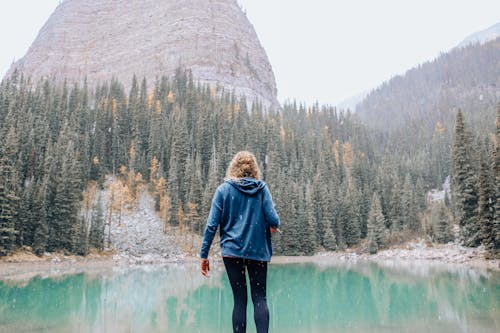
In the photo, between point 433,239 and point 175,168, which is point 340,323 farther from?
point 175,168

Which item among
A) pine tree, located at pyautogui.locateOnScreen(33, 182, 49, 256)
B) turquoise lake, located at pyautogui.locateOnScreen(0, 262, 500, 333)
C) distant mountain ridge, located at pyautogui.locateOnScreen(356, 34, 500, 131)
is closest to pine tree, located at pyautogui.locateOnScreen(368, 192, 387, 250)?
turquoise lake, located at pyautogui.locateOnScreen(0, 262, 500, 333)

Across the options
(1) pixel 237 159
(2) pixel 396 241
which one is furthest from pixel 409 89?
(1) pixel 237 159

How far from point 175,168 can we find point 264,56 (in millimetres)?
96680

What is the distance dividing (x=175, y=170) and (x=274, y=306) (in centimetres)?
4510

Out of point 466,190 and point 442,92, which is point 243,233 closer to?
point 466,190

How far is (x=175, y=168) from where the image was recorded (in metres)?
59.5

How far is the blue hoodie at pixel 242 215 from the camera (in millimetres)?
4219

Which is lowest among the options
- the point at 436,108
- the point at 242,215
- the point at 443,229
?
the point at 443,229

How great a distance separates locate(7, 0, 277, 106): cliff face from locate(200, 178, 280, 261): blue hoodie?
11230 cm

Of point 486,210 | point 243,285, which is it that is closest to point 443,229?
point 486,210

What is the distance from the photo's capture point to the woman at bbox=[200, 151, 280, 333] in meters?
4.13

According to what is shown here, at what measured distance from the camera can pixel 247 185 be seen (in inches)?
170

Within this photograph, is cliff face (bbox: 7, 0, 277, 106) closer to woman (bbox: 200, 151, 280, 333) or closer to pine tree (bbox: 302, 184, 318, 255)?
pine tree (bbox: 302, 184, 318, 255)

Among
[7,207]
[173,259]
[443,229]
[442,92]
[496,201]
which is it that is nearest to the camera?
[496,201]
